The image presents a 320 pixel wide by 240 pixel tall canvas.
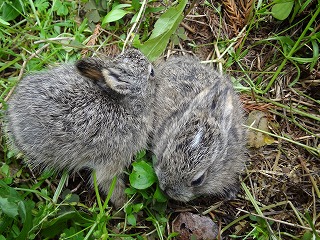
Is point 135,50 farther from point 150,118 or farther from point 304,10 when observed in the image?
point 304,10

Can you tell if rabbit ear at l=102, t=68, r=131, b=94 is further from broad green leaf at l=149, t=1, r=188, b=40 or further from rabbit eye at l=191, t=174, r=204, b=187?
rabbit eye at l=191, t=174, r=204, b=187

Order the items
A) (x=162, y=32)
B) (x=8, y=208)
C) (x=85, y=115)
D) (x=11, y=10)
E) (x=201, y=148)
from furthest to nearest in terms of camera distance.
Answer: (x=11, y=10) < (x=162, y=32) < (x=85, y=115) < (x=201, y=148) < (x=8, y=208)

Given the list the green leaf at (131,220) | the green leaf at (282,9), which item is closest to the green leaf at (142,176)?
the green leaf at (131,220)

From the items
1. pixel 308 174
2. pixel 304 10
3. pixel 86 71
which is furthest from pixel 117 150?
pixel 304 10

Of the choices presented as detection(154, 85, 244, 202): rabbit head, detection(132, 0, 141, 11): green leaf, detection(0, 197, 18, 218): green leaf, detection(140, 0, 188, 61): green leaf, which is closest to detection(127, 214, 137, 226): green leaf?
detection(154, 85, 244, 202): rabbit head

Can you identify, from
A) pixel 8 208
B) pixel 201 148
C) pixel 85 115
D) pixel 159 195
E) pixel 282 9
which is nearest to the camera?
pixel 8 208

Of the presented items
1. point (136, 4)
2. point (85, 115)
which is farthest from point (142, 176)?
point (136, 4)

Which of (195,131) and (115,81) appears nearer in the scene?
(195,131)

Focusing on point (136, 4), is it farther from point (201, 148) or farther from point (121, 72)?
point (201, 148)

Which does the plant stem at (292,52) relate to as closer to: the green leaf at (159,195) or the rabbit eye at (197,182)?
the rabbit eye at (197,182)
